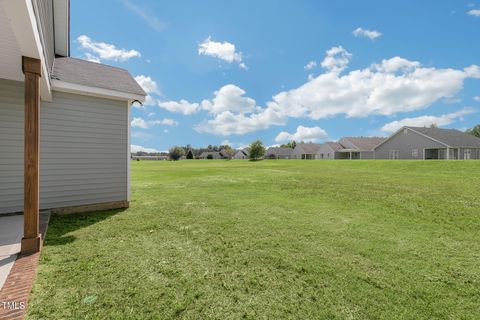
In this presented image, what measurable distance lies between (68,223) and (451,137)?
41735mm

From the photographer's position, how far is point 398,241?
4.34m

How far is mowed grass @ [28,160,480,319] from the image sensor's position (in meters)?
2.46

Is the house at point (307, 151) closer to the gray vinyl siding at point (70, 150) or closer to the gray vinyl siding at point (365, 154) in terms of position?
the gray vinyl siding at point (365, 154)

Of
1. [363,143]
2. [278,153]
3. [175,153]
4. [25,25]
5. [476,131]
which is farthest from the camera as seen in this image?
[175,153]

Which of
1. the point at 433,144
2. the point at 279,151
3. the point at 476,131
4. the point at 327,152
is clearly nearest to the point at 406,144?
the point at 433,144

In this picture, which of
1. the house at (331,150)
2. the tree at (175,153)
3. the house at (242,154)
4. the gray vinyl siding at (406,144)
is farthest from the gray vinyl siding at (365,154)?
the tree at (175,153)

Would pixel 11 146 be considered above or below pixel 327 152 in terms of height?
below

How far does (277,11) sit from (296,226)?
1288cm

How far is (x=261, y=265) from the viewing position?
3393 millimetres

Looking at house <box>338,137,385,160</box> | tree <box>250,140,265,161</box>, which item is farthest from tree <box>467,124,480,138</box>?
tree <box>250,140,265,161</box>

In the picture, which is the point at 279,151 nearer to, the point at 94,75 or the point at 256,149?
the point at 256,149

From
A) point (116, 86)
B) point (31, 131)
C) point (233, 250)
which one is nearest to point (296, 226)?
point (233, 250)

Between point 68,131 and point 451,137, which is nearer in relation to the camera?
point 68,131

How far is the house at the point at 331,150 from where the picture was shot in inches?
1912
